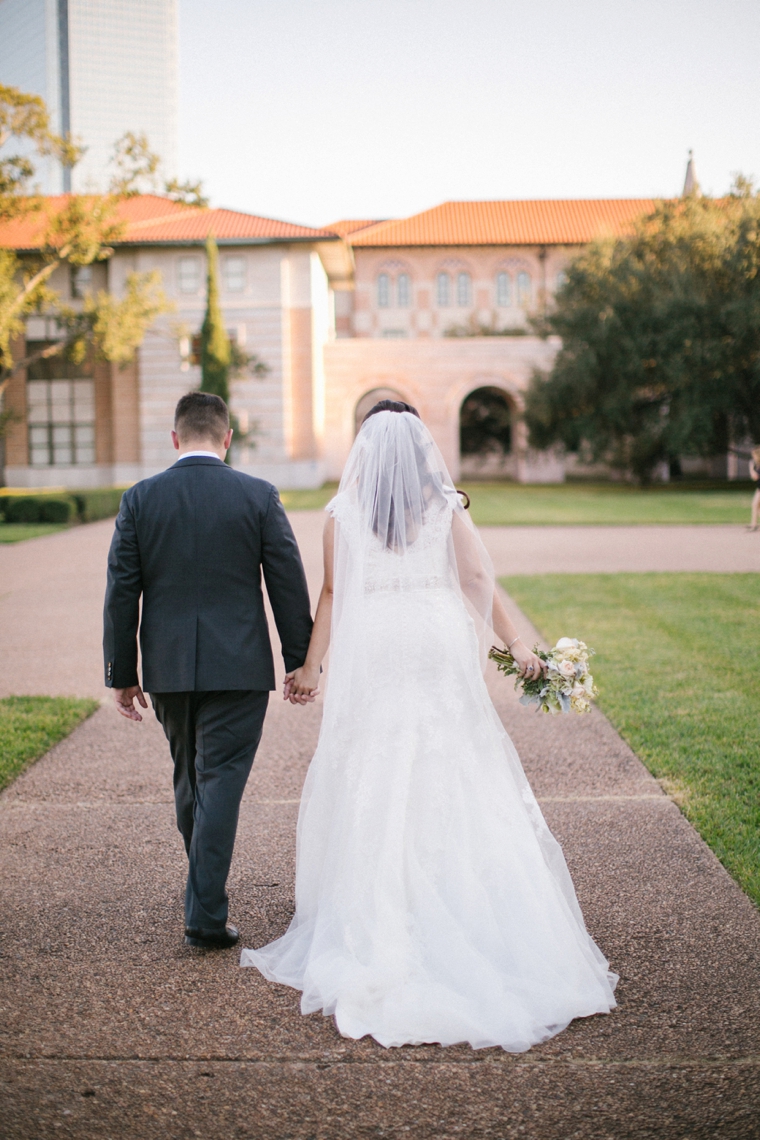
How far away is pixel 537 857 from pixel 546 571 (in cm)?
1049

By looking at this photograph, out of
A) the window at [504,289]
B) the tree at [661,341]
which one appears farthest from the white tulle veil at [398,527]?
the window at [504,289]

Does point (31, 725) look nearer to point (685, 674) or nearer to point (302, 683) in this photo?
point (302, 683)

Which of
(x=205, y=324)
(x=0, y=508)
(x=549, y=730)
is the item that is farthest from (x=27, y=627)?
(x=205, y=324)

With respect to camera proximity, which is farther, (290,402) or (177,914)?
(290,402)

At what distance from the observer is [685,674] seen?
24.6 feet

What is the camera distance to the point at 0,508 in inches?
955

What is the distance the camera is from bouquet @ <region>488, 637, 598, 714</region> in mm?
3518

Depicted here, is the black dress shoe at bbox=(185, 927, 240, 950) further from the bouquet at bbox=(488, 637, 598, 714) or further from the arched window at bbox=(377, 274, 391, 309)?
the arched window at bbox=(377, 274, 391, 309)

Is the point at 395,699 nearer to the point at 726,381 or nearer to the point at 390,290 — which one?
the point at 726,381

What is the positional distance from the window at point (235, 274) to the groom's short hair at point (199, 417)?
1549 inches

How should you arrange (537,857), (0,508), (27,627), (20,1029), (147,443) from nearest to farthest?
1. (20,1029)
2. (537,857)
3. (27,627)
4. (0,508)
5. (147,443)

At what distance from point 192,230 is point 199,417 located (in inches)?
1630

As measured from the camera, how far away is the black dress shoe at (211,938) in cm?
333

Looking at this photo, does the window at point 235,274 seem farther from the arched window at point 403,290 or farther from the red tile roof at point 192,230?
the arched window at point 403,290
